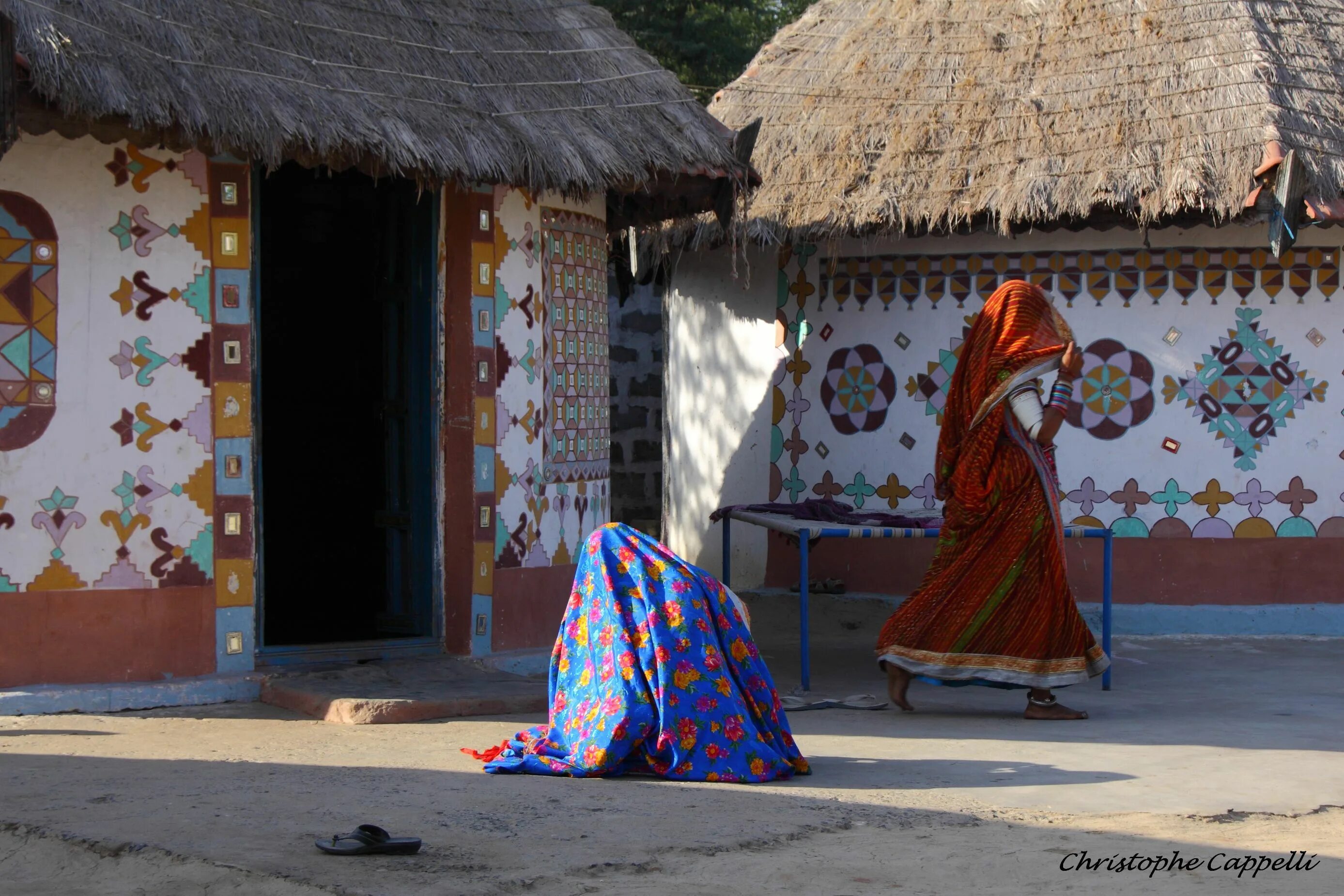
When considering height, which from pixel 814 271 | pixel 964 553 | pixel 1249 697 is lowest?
pixel 1249 697

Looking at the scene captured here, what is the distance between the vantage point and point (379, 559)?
9.34 metres

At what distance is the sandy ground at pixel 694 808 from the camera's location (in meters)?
3.82

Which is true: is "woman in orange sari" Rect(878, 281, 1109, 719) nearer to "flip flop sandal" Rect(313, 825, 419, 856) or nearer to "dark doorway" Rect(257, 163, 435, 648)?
"flip flop sandal" Rect(313, 825, 419, 856)

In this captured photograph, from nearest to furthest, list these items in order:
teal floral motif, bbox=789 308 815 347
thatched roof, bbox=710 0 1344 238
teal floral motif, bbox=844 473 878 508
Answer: thatched roof, bbox=710 0 1344 238
teal floral motif, bbox=844 473 878 508
teal floral motif, bbox=789 308 815 347

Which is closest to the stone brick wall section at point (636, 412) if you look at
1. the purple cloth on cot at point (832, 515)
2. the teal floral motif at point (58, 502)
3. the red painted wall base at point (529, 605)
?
the purple cloth on cot at point (832, 515)

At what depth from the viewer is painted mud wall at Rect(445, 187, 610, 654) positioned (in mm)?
7070

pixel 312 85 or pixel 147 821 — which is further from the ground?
pixel 312 85

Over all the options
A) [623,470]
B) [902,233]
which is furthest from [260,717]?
[623,470]

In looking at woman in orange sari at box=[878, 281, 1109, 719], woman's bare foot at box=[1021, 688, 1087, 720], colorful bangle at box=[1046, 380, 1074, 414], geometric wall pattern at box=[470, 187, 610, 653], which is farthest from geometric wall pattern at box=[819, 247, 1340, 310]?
woman's bare foot at box=[1021, 688, 1087, 720]

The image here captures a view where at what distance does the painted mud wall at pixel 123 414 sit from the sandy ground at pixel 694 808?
386 mm

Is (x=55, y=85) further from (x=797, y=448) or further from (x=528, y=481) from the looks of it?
(x=797, y=448)

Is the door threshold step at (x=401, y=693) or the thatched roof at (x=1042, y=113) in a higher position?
the thatched roof at (x=1042, y=113)

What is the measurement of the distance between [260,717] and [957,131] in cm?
542

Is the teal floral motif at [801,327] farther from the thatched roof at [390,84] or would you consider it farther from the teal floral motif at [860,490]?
the thatched roof at [390,84]
